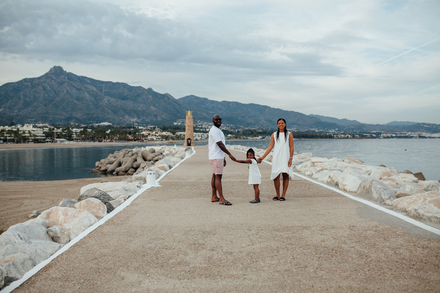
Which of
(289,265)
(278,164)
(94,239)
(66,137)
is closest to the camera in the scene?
(289,265)

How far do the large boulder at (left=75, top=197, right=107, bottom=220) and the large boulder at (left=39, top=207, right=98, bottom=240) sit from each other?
34cm

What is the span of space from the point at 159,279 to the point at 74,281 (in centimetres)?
79

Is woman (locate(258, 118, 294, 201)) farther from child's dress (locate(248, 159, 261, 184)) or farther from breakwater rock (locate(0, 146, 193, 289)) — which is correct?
breakwater rock (locate(0, 146, 193, 289))

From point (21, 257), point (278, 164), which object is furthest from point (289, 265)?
point (278, 164)

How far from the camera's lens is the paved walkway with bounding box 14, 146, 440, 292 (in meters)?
2.77

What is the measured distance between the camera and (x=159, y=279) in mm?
2861

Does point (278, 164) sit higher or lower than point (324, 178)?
higher

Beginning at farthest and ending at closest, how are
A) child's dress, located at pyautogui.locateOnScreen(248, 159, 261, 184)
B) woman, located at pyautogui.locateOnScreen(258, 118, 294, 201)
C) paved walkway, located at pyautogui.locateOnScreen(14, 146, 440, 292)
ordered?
woman, located at pyautogui.locateOnScreen(258, 118, 294, 201)
child's dress, located at pyautogui.locateOnScreen(248, 159, 261, 184)
paved walkway, located at pyautogui.locateOnScreen(14, 146, 440, 292)

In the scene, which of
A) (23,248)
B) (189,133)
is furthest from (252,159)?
(189,133)

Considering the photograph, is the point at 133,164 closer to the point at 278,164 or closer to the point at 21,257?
the point at 278,164

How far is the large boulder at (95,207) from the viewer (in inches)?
203

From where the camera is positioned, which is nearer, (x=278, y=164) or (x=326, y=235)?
(x=326, y=235)

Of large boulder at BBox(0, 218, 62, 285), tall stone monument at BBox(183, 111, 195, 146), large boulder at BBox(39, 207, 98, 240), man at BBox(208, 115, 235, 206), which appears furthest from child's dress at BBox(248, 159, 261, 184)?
tall stone monument at BBox(183, 111, 195, 146)

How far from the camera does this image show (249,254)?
3422 mm
